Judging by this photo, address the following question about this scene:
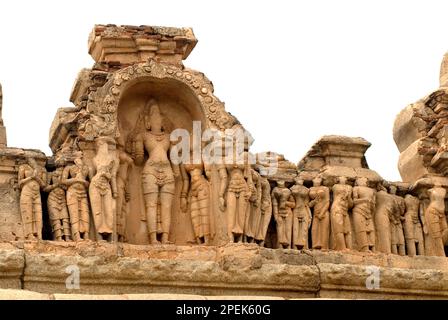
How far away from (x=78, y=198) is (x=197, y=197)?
1.71m

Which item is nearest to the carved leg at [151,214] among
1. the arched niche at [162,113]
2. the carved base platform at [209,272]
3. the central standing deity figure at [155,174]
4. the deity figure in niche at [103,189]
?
the central standing deity figure at [155,174]

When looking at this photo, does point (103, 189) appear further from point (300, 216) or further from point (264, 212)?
point (300, 216)

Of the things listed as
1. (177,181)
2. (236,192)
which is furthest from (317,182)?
(177,181)

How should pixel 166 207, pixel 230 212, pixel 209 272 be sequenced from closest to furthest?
pixel 209 272 < pixel 230 212 < pixel 166 207

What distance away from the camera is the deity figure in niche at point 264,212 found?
23562 mm

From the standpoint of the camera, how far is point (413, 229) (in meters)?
24.6

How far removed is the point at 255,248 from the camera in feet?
74.8

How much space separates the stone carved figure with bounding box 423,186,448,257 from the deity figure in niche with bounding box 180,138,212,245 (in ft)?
10.4

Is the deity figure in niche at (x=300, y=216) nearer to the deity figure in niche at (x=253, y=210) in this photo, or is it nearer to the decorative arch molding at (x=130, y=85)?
the deity figure in niche at (x=253, y=210)

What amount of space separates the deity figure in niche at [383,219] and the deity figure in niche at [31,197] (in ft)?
15.2

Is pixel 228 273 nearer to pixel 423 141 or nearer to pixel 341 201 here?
pixel 341 201
